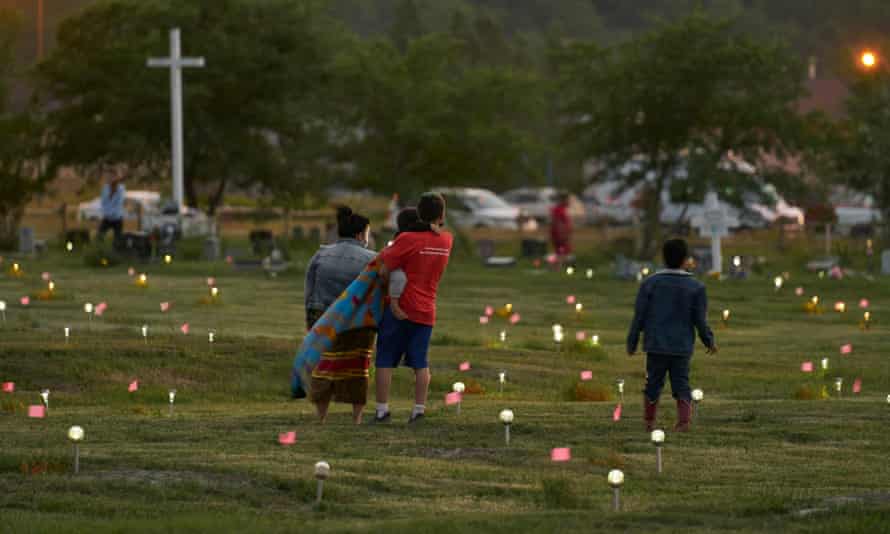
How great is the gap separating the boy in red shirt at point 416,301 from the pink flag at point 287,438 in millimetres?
1550

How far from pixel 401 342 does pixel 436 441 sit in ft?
4.85

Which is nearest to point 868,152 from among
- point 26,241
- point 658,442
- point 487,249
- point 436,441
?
point 487,249

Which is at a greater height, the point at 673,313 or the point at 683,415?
the point at 673,313

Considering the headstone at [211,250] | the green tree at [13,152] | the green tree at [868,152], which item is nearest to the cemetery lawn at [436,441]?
the headstone at [211,250]

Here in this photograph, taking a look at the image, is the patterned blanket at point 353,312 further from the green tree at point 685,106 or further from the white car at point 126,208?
the white car at point 126,208

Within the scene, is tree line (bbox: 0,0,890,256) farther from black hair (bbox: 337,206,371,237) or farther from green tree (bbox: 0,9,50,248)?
black hair (bbox: 337,206,371,237)

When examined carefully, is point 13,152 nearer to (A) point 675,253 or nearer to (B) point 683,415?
(A) point 675,253

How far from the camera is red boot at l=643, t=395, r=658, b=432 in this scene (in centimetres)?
1509

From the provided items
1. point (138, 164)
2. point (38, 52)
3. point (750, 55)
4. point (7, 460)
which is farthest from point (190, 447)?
point (38, 52)

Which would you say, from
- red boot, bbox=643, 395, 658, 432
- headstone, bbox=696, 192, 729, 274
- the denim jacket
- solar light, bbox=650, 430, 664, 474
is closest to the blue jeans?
red boot, bbox=643, 395, 658, 432

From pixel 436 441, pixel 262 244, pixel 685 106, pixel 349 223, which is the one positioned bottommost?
pixel 436 441

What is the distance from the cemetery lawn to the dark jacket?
673 millimetres

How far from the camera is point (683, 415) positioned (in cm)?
1509

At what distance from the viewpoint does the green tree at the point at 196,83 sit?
52656 millimetres
